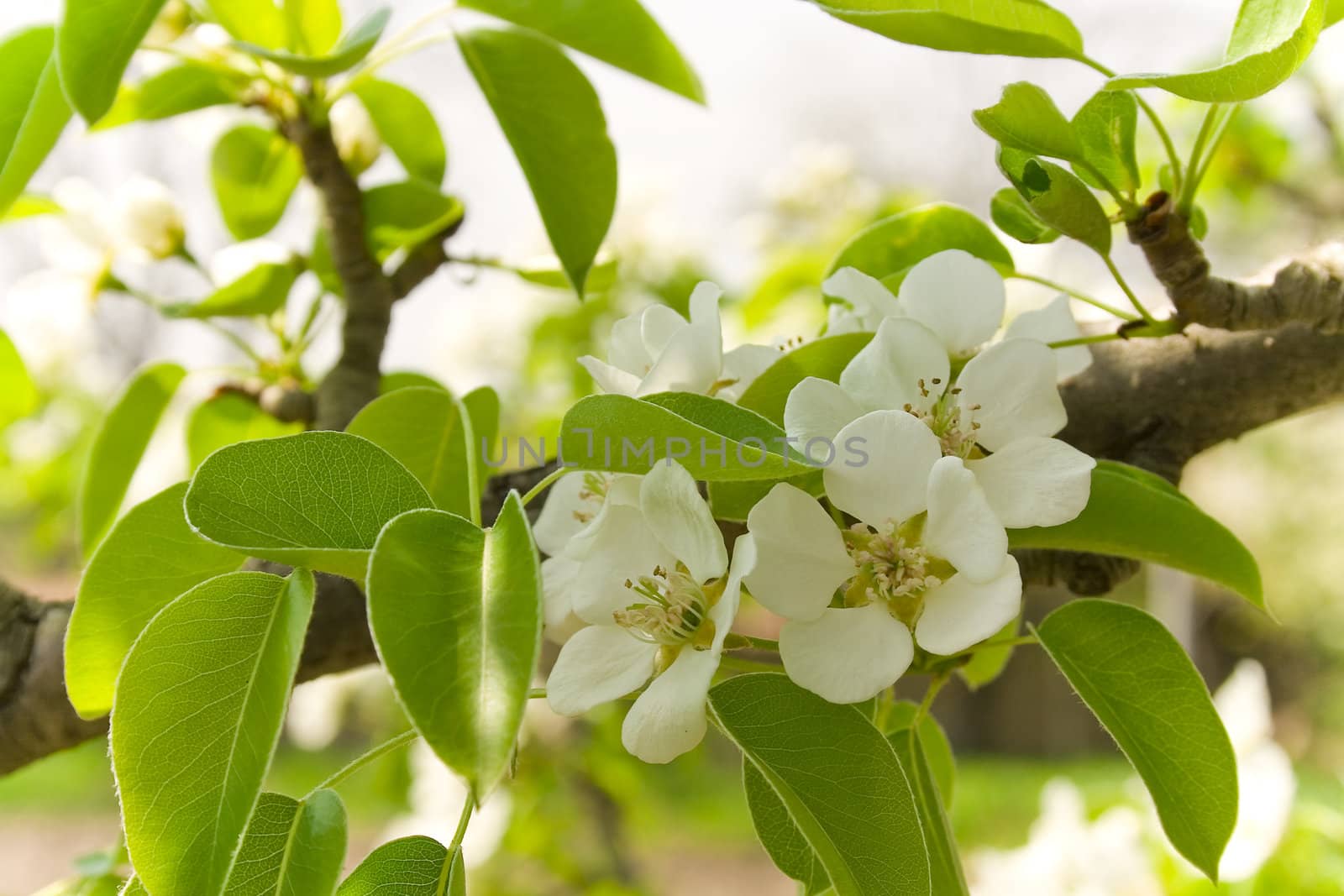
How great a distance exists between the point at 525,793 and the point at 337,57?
1.20m

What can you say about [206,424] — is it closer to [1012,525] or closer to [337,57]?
[337,57]

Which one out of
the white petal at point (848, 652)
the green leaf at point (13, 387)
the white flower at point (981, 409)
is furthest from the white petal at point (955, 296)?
the green leaf at point (13, 387)

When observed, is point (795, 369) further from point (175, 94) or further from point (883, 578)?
point (175, 94)

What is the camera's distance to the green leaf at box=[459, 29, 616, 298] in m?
0.60

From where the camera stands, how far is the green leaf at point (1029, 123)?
14.9 inches

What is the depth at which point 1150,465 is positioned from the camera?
59cm

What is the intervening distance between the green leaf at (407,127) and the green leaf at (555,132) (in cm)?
15

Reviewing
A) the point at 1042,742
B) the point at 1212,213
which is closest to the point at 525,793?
the point at 1212,213

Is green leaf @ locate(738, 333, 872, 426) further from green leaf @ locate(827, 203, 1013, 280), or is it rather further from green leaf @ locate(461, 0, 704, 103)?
green leaf @ locate(461, 0, 704, 103)

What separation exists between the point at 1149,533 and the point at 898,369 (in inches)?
5.0

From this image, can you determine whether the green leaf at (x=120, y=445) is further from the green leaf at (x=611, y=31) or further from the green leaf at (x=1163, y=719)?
the green leaf at (x=1163, y=719)

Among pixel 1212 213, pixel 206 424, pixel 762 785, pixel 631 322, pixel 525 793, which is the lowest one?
pixel 525 793

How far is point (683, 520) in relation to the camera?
0.35 metres

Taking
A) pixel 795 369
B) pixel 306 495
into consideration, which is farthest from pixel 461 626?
pixel 795 369
